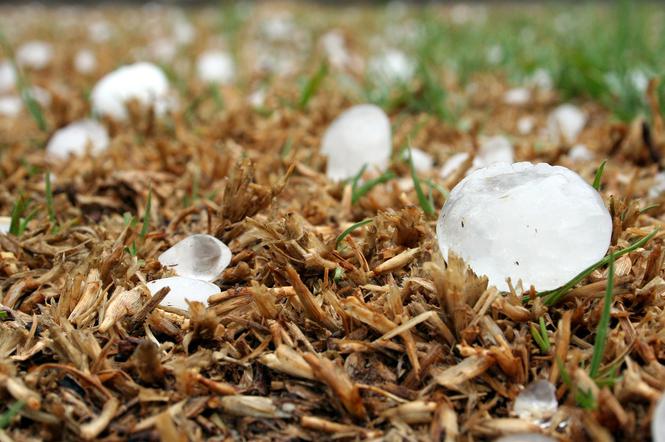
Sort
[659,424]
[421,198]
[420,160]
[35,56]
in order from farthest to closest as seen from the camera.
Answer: [35,56], [420,160], [421,198], [659,424]

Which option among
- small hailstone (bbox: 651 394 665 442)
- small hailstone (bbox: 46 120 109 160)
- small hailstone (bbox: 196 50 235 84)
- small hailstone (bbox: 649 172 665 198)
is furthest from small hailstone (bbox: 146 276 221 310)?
small hailstone (bbox: 196 50 235 84)

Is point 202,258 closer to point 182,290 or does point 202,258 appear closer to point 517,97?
point 182,290

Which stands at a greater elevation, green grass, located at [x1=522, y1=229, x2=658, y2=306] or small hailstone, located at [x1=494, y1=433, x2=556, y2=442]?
green grass, located at [x1=522, y1=229, x2=658, y2=306]

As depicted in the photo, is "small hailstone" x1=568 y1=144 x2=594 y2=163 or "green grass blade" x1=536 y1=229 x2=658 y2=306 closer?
"green grass blade" x1=536 y1=229 x2=658 y2=306

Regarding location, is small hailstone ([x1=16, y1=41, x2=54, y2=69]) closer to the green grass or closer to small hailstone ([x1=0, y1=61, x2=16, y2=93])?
small hailstone ([x1=0, y1=61, x2=16, y2=93])

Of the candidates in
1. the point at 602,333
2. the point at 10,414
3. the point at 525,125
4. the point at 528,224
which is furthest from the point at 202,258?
the point at 525,125

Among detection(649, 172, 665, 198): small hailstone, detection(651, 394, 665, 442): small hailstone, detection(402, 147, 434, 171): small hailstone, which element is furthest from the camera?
detection(402, 147, 434, 171): small hailstone
